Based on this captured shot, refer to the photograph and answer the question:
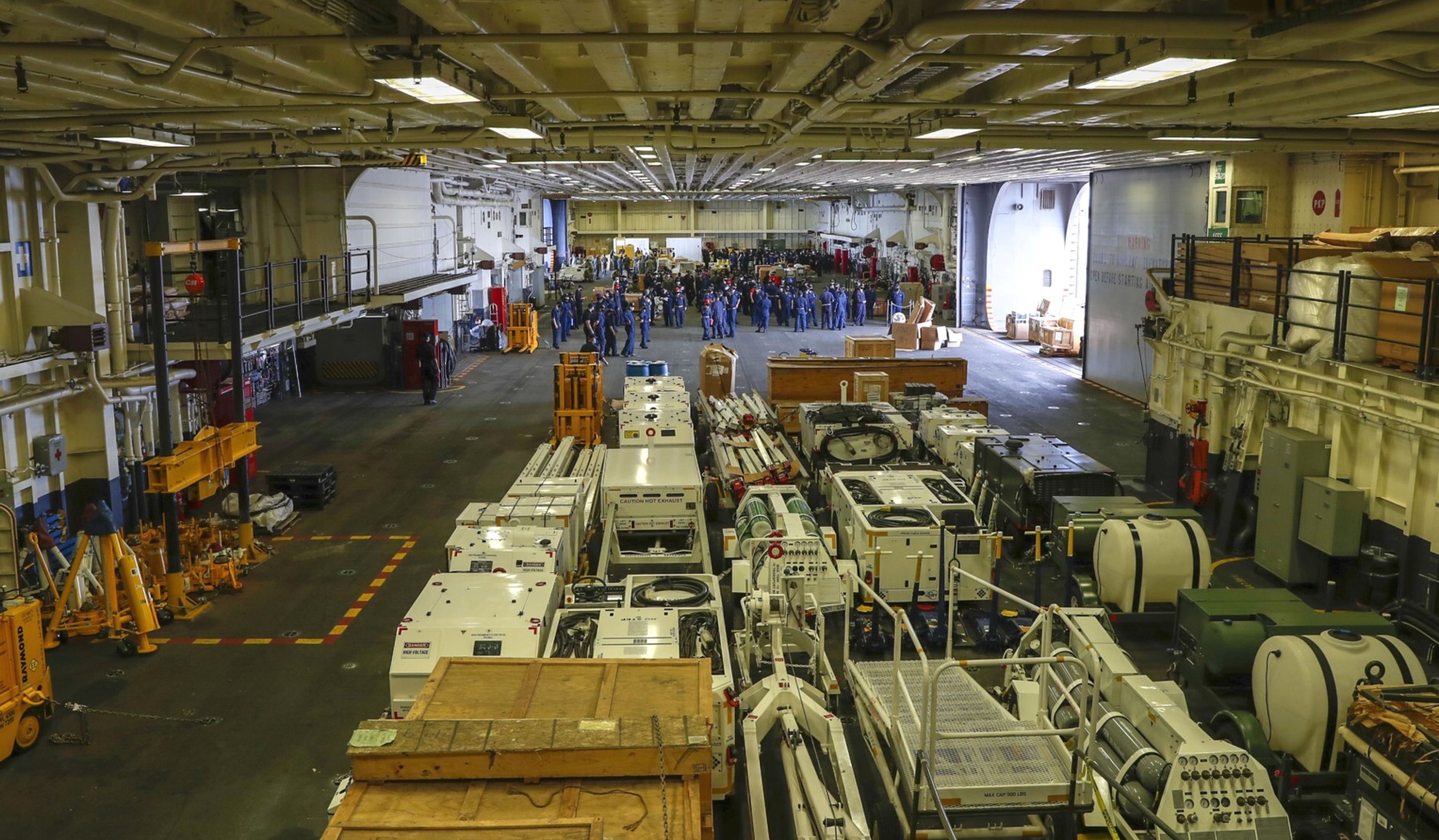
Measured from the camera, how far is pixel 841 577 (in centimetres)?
1042

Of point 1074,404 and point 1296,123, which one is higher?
point 1296,123

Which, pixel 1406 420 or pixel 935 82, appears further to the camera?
pixel 1406 420

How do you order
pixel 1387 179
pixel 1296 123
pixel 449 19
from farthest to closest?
pixel 1387 179, pixel 1296 123, pixel 449 19

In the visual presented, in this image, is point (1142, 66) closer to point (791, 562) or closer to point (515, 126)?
point (791, 562)

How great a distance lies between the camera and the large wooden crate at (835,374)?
21016 millimetres

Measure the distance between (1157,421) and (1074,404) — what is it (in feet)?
23.1

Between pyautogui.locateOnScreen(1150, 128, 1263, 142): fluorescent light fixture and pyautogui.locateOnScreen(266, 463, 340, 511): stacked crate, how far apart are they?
12782mm

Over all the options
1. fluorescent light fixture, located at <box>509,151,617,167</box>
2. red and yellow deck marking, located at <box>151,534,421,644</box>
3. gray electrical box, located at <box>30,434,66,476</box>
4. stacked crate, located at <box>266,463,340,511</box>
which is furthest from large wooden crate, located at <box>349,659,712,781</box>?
fluorescent light fixture, located at <box>509,151,617,167</box>

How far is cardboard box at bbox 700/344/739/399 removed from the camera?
23.3 metres

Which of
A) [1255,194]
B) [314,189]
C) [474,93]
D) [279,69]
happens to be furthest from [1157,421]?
[314,189]

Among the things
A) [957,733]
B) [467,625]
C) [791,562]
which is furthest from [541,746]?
[791,562]

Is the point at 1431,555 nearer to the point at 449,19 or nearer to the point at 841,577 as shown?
the point at 841,577

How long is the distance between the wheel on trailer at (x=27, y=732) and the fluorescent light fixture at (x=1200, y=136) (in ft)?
43.2

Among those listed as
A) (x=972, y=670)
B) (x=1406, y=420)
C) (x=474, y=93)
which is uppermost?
(x=474, y=93)
